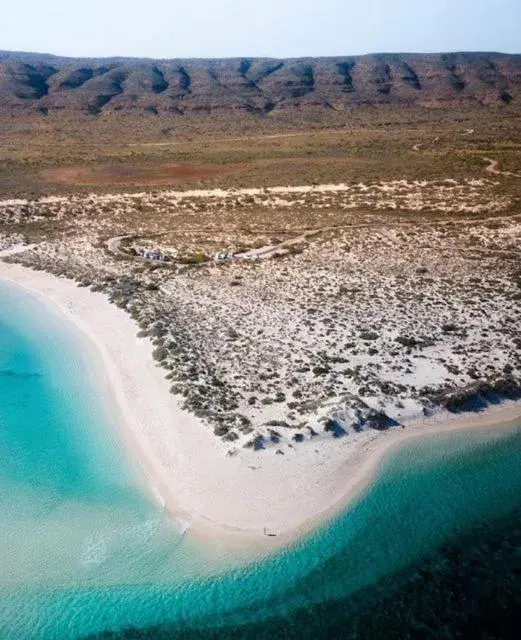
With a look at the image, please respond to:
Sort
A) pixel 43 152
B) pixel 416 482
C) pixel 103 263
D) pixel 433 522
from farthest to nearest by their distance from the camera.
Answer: pixel 43 152 < pixel 103 263 < pixel 416 482 < pixel 433 522

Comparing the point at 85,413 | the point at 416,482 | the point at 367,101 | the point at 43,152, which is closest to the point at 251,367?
the point at 85,413

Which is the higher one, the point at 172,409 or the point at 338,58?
the point at 338,58

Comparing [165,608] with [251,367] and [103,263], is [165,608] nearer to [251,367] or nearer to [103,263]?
[251,367]

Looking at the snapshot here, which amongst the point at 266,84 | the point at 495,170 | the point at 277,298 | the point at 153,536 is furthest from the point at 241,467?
the point at 266,84

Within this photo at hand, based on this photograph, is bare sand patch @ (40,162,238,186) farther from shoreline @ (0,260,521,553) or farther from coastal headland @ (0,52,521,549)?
shoreline @ (0,260,521,553)

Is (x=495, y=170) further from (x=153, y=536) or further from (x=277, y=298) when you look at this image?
(x=153, y=536)

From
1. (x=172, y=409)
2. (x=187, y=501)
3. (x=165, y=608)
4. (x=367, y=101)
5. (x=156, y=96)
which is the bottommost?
(x=165, y=608)

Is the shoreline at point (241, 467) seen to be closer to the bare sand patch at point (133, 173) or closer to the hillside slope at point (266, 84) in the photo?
the bare sand patch at point (133, 173)
